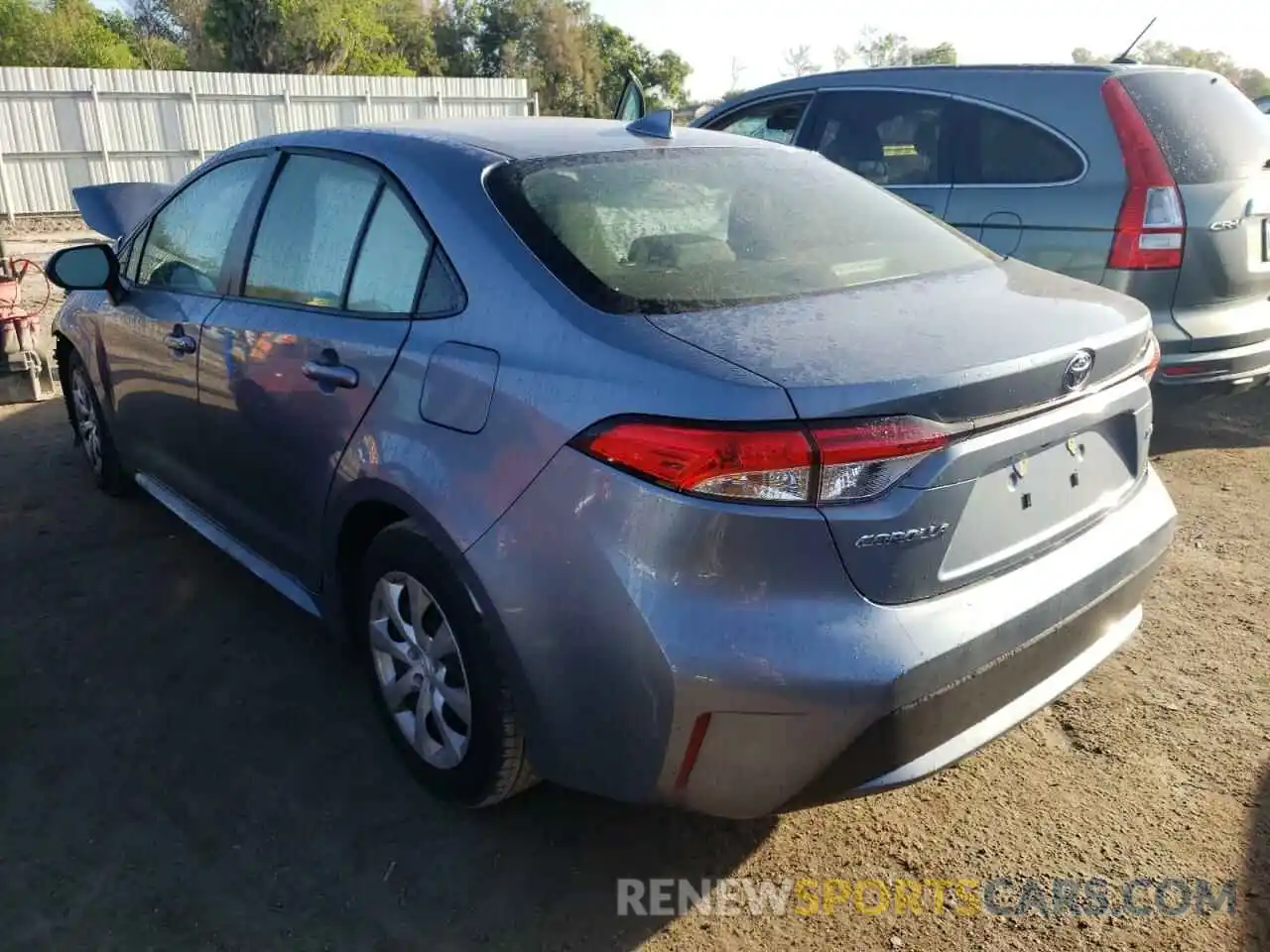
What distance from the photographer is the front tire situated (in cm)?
223

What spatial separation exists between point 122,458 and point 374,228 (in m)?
2.27

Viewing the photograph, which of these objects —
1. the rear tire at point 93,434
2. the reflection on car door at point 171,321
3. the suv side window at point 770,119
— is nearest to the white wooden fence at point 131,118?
the suv side window at point 770,119

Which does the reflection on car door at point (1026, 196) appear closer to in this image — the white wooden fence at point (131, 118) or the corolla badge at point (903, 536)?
the corolla badge at point (903, 536)

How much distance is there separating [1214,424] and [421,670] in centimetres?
484

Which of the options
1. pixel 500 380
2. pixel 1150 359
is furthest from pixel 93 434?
pixel 1150 359

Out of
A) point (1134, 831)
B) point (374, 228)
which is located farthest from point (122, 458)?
point (1134, 831)

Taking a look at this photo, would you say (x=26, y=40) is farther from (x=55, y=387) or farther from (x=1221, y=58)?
(x=1221, y=58)

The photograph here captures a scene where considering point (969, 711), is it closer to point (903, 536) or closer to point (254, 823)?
point (903, 536)

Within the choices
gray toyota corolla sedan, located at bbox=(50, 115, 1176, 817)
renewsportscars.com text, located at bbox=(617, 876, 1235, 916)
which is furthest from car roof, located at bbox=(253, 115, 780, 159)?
renewsportscars.com text, located at bbox=(617, 876, 1235, 916)

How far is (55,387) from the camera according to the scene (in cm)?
660

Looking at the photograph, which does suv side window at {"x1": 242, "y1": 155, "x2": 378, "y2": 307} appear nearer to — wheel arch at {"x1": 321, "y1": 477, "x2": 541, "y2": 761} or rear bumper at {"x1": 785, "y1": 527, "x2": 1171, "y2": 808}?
wheel arch at {"x1": 321, "y1": 477, "x2": 541, "y2": 761}

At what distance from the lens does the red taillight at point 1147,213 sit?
4.30 metres

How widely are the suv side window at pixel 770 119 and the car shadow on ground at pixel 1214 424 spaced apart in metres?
2.50

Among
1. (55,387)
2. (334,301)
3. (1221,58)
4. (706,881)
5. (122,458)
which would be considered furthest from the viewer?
(1221,58)
